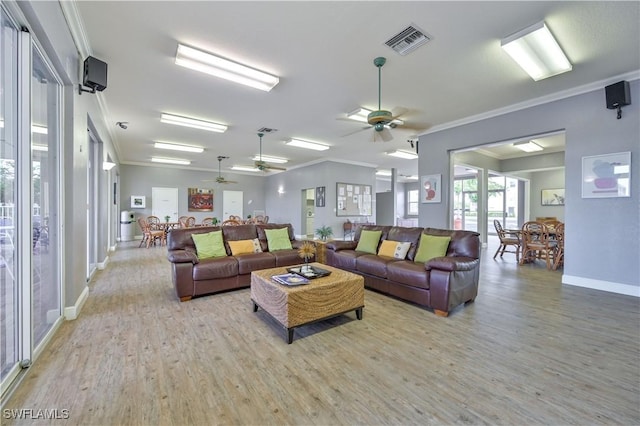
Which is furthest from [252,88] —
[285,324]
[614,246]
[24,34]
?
[614,246]

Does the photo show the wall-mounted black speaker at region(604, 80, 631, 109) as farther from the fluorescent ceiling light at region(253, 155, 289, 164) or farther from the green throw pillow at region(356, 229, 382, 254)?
the fluorescent ceiling light at region(253, 155, 289, 164)

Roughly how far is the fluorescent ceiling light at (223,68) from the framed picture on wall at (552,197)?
411 inches

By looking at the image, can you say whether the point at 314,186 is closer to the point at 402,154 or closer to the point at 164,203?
the point at 402,154

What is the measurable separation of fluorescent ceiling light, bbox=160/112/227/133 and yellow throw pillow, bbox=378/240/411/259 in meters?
4.06

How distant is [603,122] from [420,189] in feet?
9.87

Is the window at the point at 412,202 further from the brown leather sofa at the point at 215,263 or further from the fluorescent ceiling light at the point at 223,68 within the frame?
the fluorescent ceiling light at the point at 223,68

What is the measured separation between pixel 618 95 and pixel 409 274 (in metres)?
3.72

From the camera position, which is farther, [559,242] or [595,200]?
[559,242]

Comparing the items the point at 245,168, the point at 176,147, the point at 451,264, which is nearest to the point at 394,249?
the point at 451,264

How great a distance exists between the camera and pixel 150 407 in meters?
1.59

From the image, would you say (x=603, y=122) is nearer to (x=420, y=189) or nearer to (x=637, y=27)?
(x=637, y=27)

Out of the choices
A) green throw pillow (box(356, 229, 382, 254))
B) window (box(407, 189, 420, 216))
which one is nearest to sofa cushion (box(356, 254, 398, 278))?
green throw pillow (box(356, 229, 382, 254))

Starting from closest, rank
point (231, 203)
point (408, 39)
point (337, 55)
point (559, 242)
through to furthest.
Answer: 1. point (408, 39)
2. point (337, 55)
3. point (559, 242)
4. point (231, 203)

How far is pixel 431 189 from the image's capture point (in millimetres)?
5914
